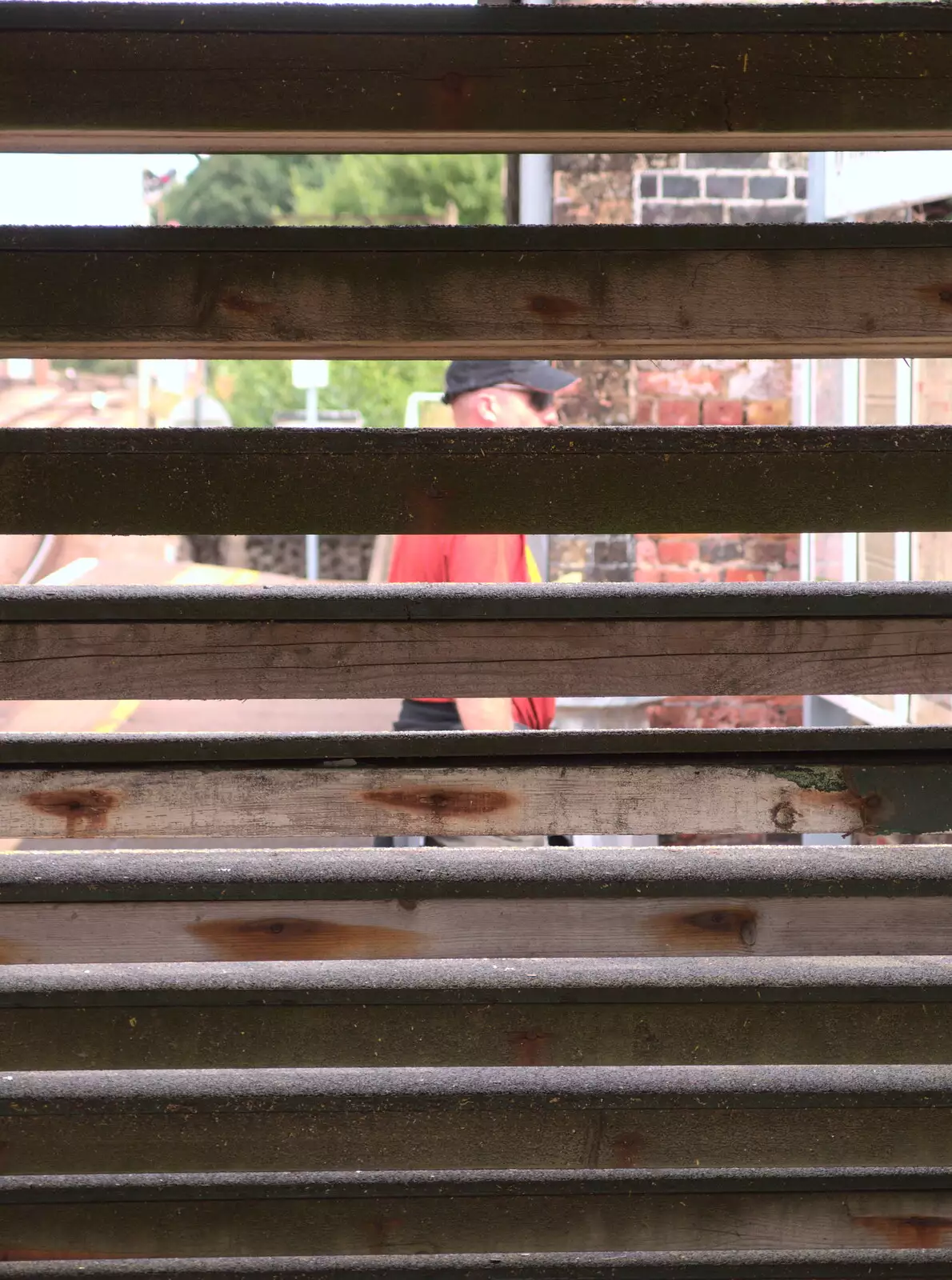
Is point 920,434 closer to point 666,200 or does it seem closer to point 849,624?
point 849,624

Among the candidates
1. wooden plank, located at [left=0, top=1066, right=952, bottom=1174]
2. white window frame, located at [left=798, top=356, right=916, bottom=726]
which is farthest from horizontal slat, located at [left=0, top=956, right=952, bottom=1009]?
white window frame, located at [left=798, top=356, right=916, bottom=726]

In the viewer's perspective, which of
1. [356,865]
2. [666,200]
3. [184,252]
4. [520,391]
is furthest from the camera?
[666,200]

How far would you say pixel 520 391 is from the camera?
293 centimetres

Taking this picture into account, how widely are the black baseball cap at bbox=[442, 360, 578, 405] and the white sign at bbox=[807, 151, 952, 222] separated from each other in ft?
2.04

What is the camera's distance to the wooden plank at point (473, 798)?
1425 millimetres

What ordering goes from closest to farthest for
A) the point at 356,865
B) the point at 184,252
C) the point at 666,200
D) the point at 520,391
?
the point at 184,252
the point at 356,865
the point at 520,391
the point at 666,200

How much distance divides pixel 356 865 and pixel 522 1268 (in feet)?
1.61

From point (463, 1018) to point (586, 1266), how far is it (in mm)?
343

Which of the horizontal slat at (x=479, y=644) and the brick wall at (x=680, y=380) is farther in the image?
the brick wall at (x=680, y=380)

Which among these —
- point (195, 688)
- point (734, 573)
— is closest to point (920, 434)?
point (195, 688)

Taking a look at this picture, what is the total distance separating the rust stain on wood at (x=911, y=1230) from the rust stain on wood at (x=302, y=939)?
59 centimetres

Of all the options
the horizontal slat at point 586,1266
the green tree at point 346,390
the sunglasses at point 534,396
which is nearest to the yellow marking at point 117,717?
the sunglasses at point 534,396

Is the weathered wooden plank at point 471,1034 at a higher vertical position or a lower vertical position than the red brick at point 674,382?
lower

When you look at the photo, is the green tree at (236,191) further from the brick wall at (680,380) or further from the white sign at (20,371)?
the brick wall at (680,380)
